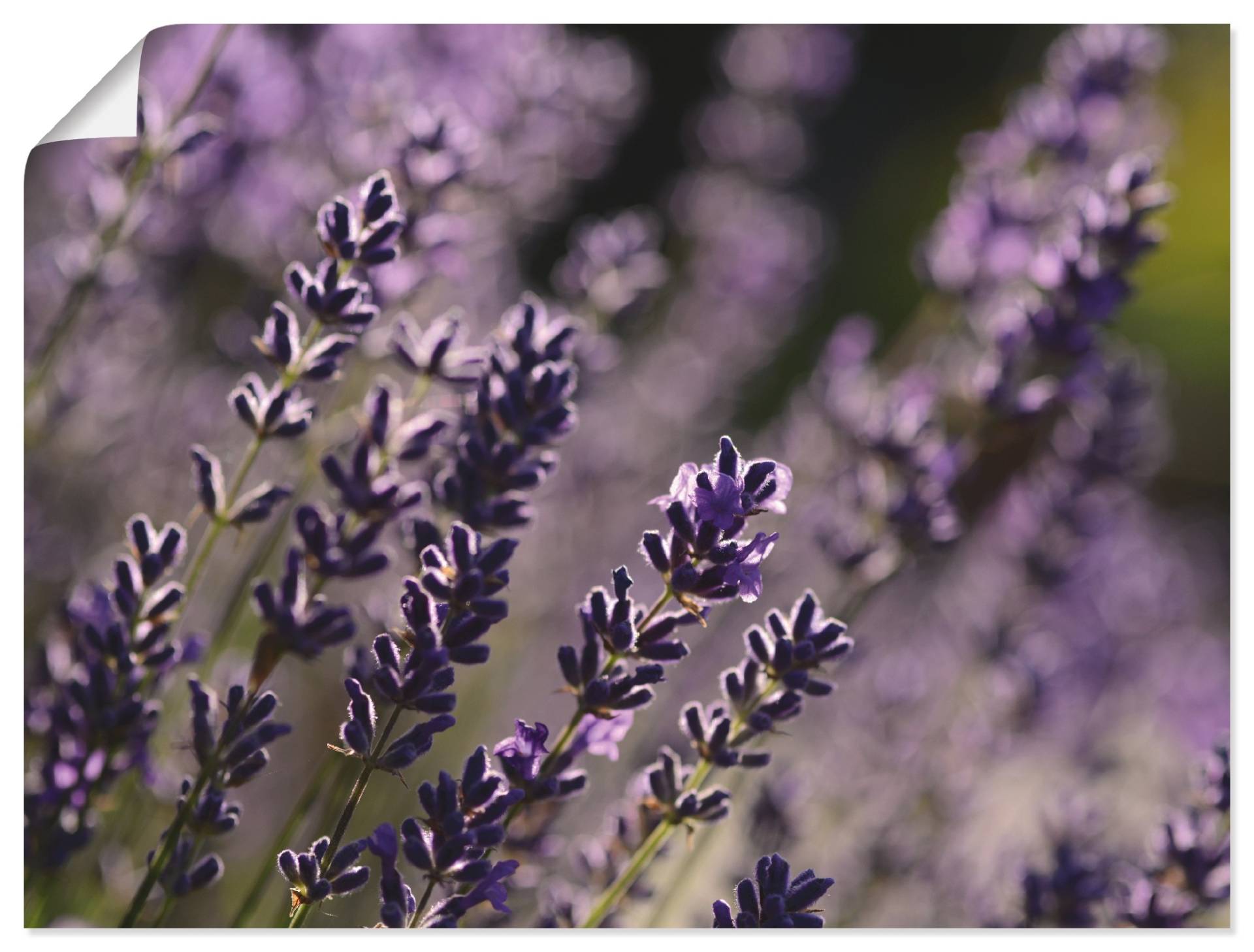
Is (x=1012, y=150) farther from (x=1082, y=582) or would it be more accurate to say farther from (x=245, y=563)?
(x=245, y=563)

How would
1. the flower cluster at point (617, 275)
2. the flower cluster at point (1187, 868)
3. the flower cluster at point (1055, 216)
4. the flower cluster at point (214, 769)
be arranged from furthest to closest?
1. the flower cluster at point (617, 275)
2. the flower cluster at point (1055, 216)
3. the flower cluster at point (1187, 868)
4. the flower cluster at point (214, 769)

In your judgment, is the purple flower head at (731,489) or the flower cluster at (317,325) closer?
the purple flower head at (731,489)

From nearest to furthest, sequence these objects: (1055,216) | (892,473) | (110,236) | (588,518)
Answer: (110,236) < (892,473) < (1055,216) < (588,518)

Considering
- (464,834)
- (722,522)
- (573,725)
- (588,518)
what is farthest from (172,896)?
(588,518)

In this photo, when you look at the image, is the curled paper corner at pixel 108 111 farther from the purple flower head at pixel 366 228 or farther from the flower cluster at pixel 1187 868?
the flower cluster at pixel 1187 868

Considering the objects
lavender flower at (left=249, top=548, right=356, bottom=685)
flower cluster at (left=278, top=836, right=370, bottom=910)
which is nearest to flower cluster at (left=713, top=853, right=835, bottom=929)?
flower cluster at (left=278, top=836, right=370, bottom=910)

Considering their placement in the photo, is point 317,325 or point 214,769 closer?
point 214,769

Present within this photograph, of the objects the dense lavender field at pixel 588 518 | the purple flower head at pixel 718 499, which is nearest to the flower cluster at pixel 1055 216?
the dense lavender field at pixel 588 518

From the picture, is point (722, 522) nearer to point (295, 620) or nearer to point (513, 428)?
point (513, 428)
